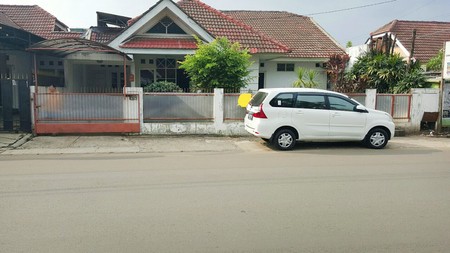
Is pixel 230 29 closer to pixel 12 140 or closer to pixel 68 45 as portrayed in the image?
pixel 68 45

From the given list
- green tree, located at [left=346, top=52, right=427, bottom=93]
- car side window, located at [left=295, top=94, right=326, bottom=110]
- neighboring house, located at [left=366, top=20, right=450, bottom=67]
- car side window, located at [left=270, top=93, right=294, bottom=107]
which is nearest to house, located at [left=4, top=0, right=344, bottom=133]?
car side window, located at [left=270, top=93, right=294, bottom=107]

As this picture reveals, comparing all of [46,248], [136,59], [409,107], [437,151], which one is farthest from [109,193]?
[136,59]

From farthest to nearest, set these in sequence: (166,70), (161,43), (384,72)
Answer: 1. (166,70)
2. (384,72)
3. (161,43)

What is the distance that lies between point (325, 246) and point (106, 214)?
2.74 metres

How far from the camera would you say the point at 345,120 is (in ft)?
33.6

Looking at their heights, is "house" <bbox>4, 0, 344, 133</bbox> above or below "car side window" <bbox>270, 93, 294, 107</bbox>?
above

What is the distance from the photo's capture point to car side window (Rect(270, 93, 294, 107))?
9.97 meters

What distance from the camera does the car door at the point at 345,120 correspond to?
33.5ft

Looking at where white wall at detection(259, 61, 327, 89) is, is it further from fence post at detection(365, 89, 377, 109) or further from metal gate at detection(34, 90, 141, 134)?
metal gate at detection(34, 90, 141, 134)

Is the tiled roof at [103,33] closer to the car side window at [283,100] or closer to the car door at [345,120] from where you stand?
the car side window at [283,100]

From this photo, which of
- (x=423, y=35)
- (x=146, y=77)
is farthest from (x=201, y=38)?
(x=423, y=35)

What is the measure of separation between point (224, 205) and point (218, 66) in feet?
26.8

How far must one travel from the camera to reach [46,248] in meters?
3.77

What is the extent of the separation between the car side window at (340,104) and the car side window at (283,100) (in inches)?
43.8
